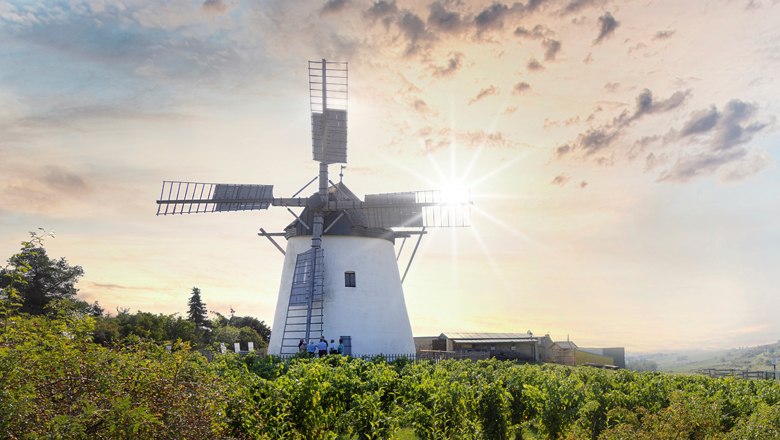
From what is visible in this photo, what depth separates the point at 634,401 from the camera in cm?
1744

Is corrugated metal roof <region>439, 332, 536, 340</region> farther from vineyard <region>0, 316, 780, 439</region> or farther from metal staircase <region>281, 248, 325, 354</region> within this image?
vineyard <region>0, 316, 780, 439</region>

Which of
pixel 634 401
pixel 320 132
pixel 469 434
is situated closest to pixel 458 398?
pixel 469 434

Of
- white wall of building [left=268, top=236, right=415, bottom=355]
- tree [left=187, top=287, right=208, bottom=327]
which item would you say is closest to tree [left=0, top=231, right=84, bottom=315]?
tree [left=187, top=287, right=208, bottom=327]

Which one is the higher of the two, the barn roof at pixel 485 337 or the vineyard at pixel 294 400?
the barn roof at pixel 485 337

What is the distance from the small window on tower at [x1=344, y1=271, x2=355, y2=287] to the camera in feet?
112

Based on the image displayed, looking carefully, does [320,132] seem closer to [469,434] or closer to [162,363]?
[469,434]

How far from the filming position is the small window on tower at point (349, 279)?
3419 centimetres

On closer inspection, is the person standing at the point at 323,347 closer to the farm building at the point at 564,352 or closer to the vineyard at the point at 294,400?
the vineyard at the point at 294,400

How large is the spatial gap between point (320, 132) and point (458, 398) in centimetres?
2468

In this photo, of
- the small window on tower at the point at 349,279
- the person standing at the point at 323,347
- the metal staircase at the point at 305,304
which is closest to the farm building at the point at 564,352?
the small window on tower at the point at 349,279

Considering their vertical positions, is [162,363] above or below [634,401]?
above

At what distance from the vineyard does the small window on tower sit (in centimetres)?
1410

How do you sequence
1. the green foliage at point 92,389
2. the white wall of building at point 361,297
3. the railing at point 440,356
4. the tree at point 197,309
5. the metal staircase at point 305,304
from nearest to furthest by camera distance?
the green foliage at point 92,389
the railing at point 440,356
the metal staircase at point 305,304
the white wall of building at point 361,297
the tree at point 197,309

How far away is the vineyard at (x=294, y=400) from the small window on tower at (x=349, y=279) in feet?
46.3
